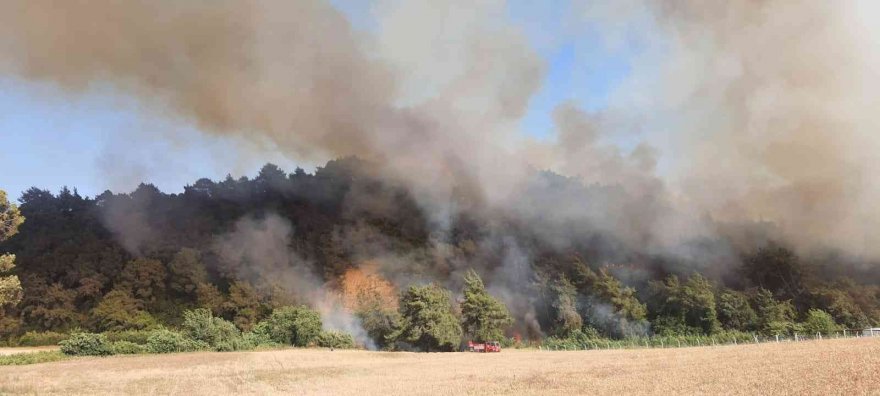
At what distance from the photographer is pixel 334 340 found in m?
66.3

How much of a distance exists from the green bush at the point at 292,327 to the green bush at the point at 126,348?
13.7m

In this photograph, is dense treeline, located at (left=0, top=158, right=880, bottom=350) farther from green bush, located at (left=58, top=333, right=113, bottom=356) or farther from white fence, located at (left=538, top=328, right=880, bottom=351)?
green bush, located at (left=58, top=333, right=113, bottom=356)

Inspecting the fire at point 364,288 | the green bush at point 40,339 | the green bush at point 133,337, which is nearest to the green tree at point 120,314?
the green bush at point 40,339

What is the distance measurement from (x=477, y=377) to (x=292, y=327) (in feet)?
137

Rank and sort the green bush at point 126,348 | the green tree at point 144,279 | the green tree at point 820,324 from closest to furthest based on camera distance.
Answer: the green bush at point 126,348 → the green tree at point 820,324 → the green tree at point 144,279

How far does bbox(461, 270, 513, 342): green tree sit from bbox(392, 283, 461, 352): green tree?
386cm

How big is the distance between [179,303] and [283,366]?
4804 cm

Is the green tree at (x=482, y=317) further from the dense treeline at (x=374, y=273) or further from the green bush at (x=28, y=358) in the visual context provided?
the green bush at (x=28, y=358)

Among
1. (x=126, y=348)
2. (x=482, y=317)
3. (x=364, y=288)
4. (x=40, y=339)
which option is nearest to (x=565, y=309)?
(x=482, y=317)

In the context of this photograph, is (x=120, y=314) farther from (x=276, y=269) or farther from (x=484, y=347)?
(x=484, y=347)

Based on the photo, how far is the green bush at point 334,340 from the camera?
66312mm

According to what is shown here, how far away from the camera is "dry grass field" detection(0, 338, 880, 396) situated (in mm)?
22812

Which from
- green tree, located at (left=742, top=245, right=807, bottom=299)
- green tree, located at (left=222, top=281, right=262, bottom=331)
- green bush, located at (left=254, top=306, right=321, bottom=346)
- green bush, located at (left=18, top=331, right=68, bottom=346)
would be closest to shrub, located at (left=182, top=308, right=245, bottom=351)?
green bush, located at (left=254, top=306, right=321, bottom=346)

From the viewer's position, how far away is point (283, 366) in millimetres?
40906
